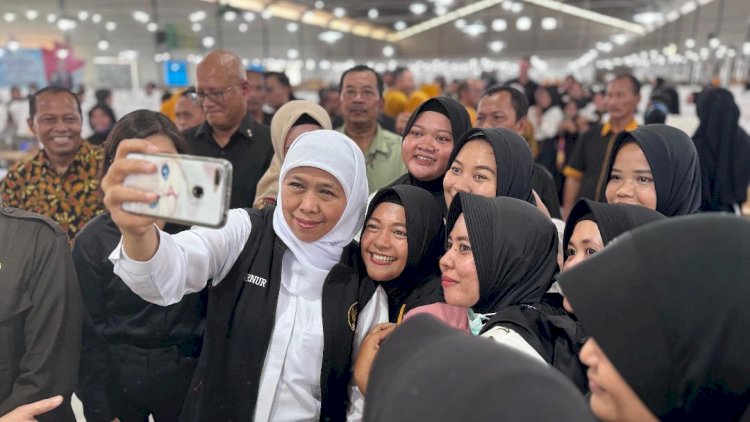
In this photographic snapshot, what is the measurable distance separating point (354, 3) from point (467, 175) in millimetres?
20437

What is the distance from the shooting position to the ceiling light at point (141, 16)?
19141mm

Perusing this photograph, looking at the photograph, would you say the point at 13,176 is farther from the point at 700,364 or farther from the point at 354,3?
the point at 354,3

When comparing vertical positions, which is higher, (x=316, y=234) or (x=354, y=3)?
(x=354, y=3)

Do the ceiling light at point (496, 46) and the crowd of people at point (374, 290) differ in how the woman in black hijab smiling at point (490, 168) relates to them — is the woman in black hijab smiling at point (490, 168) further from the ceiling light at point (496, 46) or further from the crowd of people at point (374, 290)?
the ceiling light at point (496, 46)

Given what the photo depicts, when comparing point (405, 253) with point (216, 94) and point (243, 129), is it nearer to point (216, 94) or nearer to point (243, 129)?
point (243, 129)

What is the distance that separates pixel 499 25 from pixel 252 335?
70.5 ft

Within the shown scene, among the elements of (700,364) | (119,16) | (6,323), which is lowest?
(6,323)

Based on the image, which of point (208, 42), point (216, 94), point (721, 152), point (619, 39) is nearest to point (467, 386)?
point (216, 94)

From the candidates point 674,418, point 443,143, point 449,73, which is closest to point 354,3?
point 449,73

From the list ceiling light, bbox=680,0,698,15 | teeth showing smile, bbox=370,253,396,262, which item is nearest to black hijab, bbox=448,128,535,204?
teeth showing smile, bbox=370,253,396,262

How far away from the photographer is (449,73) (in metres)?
24.8

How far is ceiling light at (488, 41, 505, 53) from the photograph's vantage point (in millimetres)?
23016

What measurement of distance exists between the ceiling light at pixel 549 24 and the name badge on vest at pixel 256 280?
22420 millimetres

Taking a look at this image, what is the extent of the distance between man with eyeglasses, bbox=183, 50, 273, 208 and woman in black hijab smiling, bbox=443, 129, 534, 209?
1.41 m
